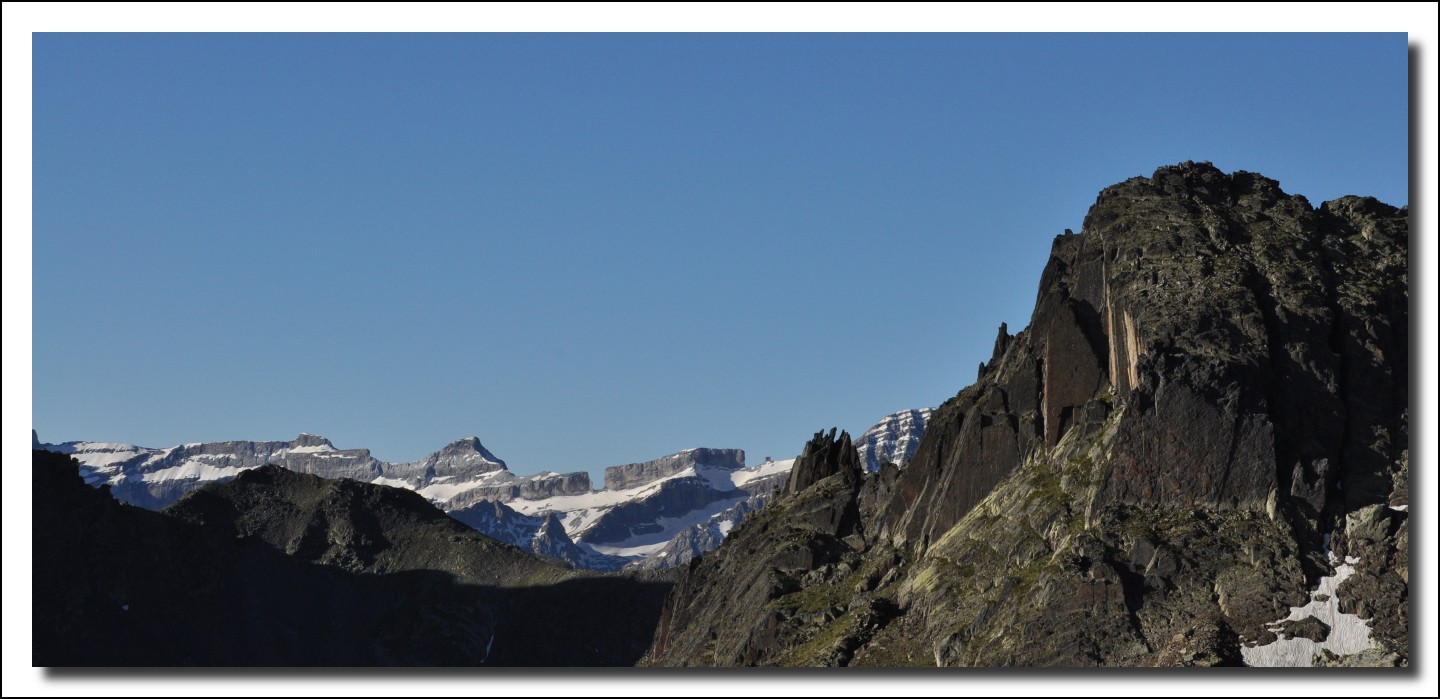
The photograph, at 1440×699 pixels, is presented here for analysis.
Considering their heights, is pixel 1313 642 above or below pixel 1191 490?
below

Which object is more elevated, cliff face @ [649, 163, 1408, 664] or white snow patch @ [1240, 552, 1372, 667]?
cliff face @ [649, 163, 1408, 664]

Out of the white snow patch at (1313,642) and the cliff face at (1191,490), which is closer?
the white snow patch at (1313,642)

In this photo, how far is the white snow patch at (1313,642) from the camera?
5906 inches

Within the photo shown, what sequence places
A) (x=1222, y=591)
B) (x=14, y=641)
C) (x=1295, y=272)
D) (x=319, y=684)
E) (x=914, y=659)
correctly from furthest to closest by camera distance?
(x=1295, y=272), (x=914, y=659), (x=1222, y=591), (x=14, y=641), (x=319, y=684)

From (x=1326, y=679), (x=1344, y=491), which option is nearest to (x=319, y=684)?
(x=1326, y=679)

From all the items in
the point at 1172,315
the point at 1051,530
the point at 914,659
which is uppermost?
the point at 1172,315

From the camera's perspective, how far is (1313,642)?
15225cm

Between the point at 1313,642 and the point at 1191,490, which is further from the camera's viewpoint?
the point at 1191,490

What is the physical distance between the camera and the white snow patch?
15000 cm

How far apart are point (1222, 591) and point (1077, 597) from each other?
11.8 metres

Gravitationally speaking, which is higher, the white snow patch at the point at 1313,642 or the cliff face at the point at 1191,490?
the cliff face at the point at 1191,490

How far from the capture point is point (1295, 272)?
7707 inches

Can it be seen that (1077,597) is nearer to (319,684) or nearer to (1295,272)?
(1295,272)

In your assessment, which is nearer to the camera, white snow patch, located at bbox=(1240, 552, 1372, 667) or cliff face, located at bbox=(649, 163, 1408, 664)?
white snow patch, located at bbox=(1240, 552, 1372, 667)
